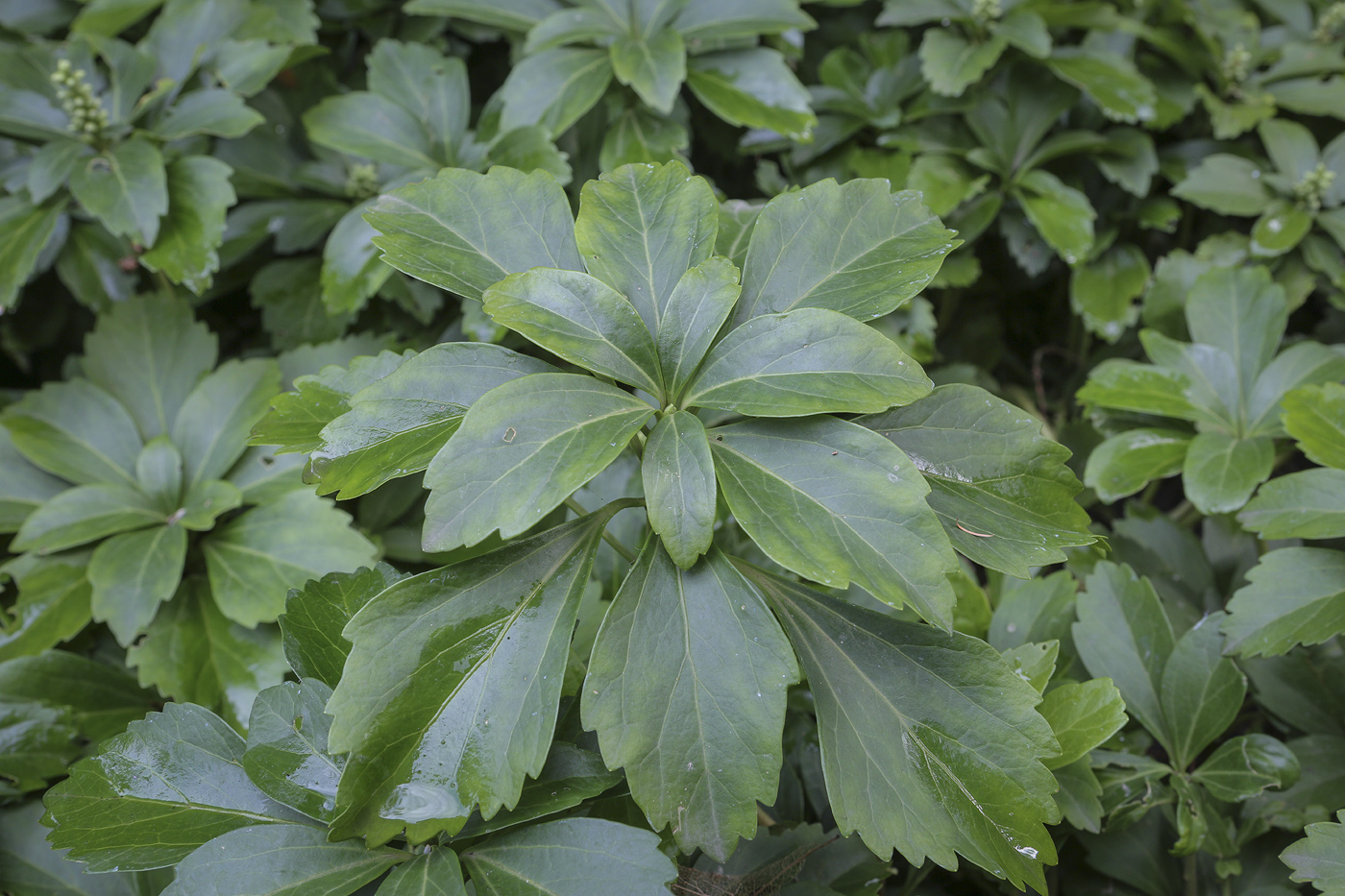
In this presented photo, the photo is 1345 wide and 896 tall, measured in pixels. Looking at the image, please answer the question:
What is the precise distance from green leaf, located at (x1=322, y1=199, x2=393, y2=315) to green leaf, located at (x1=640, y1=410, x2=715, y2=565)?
2.74 feet

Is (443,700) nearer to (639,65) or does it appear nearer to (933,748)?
(933,748)

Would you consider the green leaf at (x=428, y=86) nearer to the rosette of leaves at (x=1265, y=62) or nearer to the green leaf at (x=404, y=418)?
the green leaf at (x=404, y=418)

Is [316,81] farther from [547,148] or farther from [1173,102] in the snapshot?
[1173,102]

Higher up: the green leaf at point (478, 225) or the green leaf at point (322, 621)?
the green leaf at point (478, 225)

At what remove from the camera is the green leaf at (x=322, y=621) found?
849 millimetres

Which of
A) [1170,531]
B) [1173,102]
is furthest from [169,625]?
[1173,102]

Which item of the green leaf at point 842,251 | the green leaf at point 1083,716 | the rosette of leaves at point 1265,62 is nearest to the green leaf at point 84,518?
the green leaf at point 842,251

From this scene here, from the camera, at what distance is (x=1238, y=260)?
5.45ft

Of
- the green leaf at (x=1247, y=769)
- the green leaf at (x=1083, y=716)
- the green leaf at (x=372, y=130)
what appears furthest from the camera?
the green leaf at (x=372, y=130)

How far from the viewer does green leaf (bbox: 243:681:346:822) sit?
0.79m

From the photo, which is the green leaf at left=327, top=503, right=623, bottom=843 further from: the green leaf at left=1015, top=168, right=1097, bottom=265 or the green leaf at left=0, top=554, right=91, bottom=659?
the green leaf at left=1015, top=168, right=1097, bottom=265

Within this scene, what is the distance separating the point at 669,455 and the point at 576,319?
0.16 m

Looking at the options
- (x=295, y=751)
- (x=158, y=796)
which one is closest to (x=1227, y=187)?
(x=295, y=751)

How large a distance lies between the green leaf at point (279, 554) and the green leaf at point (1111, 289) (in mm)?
1443
